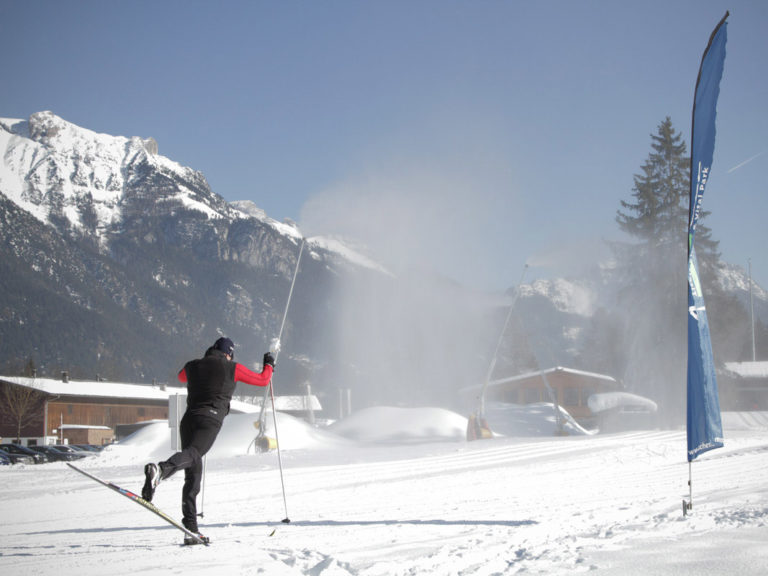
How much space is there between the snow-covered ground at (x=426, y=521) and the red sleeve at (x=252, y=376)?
149 cm

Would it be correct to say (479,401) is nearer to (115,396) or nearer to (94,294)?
(115,396)

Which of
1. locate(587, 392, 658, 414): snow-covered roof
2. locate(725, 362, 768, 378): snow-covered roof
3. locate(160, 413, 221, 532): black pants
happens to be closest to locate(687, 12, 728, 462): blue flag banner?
locate(160, 413, 221, 532): black pants

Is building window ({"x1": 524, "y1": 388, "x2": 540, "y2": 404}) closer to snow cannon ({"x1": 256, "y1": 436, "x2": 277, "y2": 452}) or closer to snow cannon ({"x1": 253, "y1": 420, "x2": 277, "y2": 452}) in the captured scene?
snow cannon ({"x1": 253, "y1": 420, "x2": 277, "y2": 452})

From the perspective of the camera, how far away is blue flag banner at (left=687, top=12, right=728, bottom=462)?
695cm

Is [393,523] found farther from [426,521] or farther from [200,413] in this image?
[200,413]

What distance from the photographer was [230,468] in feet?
55.8

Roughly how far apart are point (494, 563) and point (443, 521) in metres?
2.43

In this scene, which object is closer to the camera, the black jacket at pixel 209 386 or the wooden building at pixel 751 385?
the black jacket at pixel 209 386

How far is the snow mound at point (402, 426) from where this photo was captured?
33.8m

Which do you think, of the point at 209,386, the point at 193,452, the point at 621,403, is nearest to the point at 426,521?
the point at 193,452

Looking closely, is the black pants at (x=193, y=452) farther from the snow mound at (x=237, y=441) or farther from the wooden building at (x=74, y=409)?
the wooden building at (x=74, y=409)

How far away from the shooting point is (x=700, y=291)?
7.20 meters

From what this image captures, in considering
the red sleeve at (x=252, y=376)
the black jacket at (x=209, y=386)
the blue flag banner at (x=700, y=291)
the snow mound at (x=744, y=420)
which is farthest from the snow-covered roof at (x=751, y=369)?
the black jacket at (x=209, y=386)

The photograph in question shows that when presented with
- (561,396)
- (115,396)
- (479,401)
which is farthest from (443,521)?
(115,396)
